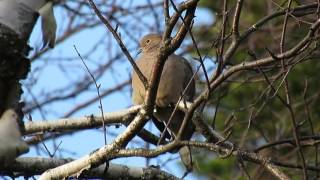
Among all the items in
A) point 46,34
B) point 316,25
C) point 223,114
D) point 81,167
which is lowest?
point 81,167

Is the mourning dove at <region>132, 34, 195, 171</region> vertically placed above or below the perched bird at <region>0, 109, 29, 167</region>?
above

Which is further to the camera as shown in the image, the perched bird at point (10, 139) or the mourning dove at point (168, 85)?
the mourning dove at point (168, 85)

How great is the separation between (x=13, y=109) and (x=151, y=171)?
1403 millimetres

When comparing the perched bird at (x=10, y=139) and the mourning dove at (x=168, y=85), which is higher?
the mourning dove at (x=168, y=85)

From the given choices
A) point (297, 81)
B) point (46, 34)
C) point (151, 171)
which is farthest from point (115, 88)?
point (46, 34)

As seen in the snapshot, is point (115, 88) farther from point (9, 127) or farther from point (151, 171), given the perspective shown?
point (9, 127)

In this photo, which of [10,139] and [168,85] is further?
[168,85]

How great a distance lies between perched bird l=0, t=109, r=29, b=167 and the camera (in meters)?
2.53

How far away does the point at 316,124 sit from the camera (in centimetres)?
1040

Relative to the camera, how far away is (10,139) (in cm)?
255

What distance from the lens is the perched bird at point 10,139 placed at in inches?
99.7

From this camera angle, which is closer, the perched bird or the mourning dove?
the perched bird

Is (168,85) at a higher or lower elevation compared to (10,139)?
higher

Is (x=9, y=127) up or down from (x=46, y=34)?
down
